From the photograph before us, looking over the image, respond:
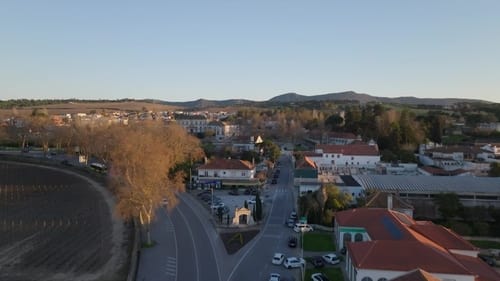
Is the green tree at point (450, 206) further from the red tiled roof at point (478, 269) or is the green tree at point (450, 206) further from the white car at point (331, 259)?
the white car at point (331, 259)

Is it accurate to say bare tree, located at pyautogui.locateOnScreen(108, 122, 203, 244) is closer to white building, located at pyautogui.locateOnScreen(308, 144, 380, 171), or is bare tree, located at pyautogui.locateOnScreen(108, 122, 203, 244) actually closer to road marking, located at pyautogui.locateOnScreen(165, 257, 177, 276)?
road marking, located at pyautogui.locateOnScreen(165, 257, 177, 276)

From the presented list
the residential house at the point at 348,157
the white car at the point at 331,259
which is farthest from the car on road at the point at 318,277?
the residential house at the point at 348,157

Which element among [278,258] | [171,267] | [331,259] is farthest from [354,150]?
[171,267]

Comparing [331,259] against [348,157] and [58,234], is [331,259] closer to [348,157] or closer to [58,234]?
[58,234]

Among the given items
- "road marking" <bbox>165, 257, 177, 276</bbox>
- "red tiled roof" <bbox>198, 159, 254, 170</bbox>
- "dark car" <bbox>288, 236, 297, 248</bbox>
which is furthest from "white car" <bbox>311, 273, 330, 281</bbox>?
"red tiled roof" <bbox>198, 159, 254, 170</bbox>

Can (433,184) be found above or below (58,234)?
above

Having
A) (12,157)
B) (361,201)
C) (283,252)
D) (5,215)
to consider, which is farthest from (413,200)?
(12,157)
